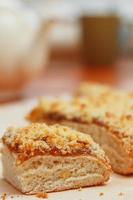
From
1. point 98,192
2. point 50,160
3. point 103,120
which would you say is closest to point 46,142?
point 50,160

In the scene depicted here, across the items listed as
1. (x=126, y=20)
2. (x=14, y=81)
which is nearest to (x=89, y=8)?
(x=126, y=20)

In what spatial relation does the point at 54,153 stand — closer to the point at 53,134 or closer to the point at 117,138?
the point at 53,134

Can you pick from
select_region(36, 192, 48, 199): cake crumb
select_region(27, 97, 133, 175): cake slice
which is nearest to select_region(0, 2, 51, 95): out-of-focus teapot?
select_region(27, 97, 133, 175): cake slice

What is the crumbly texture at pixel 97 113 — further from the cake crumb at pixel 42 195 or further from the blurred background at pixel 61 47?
the blurred background at pixel 61 47

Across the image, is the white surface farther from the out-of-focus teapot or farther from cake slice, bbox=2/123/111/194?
the out-of-focus teapot

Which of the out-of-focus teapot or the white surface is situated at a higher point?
the out-of-focus teapot

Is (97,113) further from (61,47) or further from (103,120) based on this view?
(61,47)

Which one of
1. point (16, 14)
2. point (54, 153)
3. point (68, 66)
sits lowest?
point (68, 66)
